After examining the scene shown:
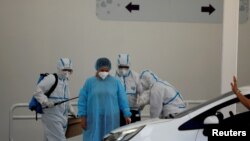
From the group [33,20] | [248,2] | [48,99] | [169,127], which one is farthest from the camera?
[248,2]

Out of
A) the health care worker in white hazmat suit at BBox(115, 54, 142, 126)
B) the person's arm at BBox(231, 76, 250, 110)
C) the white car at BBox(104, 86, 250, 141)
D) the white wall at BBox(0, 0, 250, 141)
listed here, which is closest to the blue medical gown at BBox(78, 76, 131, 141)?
the health care worker in white hazmat suit at BBox(115, 54, 142, 126)

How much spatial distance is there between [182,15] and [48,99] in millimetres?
3876

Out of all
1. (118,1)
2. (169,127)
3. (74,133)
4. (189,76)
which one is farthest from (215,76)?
(169,127)

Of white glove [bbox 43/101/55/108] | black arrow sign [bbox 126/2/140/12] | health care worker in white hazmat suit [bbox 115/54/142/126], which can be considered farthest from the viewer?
black arrow sign [bbox 126/2/140/12]

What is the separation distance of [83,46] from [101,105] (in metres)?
3.00

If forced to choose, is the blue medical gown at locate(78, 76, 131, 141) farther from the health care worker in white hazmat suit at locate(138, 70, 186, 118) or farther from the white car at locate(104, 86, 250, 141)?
the white car at locate(104, 86, 250, 141)

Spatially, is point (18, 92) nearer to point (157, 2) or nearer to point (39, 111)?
point (39, 111)

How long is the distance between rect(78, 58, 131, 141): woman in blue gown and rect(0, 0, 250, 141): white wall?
2673mm

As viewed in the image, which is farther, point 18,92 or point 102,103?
point 18,92

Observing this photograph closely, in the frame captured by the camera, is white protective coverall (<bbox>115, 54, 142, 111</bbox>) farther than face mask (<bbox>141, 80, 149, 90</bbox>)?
Yes

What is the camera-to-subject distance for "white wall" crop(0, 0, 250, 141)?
9.48 m

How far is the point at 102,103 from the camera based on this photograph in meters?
6.91

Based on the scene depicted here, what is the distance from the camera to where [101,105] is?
6910 millimetres

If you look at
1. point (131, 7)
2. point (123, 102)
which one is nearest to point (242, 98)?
point (123, 102)
